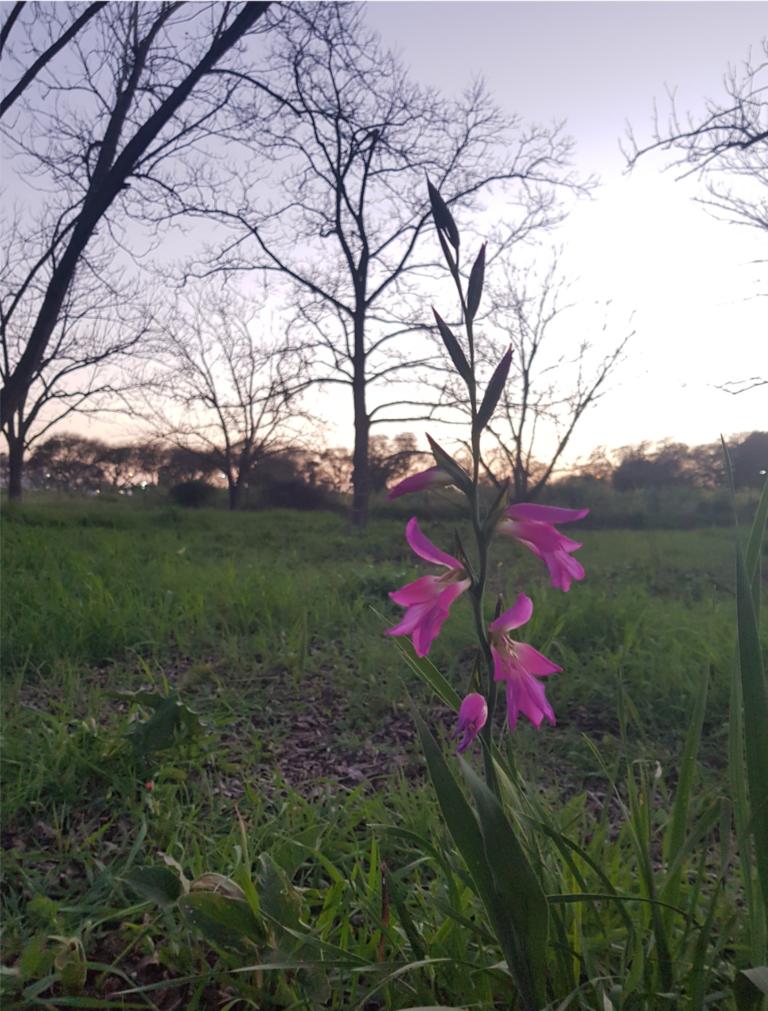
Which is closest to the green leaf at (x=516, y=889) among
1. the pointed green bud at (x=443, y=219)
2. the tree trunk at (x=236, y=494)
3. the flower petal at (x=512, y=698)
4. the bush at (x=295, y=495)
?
the flower petal at (x=512, y=698)

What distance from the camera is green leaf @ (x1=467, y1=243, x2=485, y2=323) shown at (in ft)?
2.63

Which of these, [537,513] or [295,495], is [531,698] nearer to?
[537,513]

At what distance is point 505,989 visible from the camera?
3.37 ft

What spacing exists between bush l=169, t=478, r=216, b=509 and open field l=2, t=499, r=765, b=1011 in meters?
10.7

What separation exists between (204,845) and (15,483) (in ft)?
38.7

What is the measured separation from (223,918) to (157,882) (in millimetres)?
218

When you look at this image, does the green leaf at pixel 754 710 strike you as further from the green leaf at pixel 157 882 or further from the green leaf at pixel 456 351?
the green leaf at pixel 157 882

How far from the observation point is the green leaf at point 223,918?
1.12m

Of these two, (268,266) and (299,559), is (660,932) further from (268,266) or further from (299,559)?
(268,266)

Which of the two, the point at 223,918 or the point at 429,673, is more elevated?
the point at 429,673

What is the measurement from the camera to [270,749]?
2314mm

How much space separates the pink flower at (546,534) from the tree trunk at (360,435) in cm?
902

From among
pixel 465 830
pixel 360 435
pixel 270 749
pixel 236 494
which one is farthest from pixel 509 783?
pixel 236 494

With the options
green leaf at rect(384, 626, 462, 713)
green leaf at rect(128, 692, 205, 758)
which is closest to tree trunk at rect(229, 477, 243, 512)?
green leaf at rect(128, 692, 205, 758)
